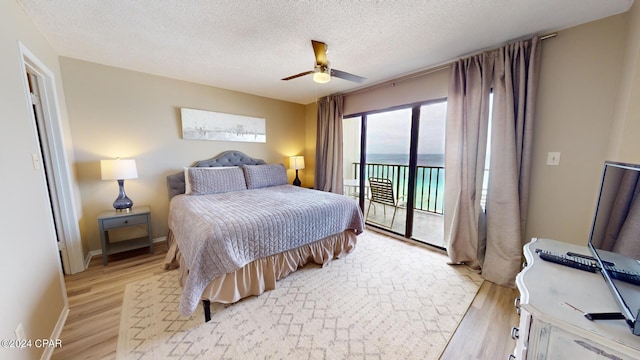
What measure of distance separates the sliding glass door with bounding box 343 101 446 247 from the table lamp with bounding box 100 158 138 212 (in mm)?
3218

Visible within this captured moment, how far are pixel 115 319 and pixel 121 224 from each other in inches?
48.6

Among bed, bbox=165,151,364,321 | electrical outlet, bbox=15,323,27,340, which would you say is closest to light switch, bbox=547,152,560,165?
bed, bbox=165,151,364,321

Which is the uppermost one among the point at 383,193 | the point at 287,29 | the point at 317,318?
the point at 287,29

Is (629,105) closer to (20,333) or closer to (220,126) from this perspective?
(20,333)

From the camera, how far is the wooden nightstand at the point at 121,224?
2434mm

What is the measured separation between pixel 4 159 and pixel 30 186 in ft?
1.11

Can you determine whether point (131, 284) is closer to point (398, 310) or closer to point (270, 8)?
point (398, 310)

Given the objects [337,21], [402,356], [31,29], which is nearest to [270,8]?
[337,21]

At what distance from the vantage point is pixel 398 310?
180 centimetres

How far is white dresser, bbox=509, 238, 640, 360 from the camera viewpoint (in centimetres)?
73

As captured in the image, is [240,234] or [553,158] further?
[553,158]

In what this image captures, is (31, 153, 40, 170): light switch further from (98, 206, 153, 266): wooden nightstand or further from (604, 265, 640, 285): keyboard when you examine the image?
(604, 265, 640, 285): keyboard

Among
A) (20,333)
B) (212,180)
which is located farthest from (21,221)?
(212,180)

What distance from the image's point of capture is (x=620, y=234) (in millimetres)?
954
